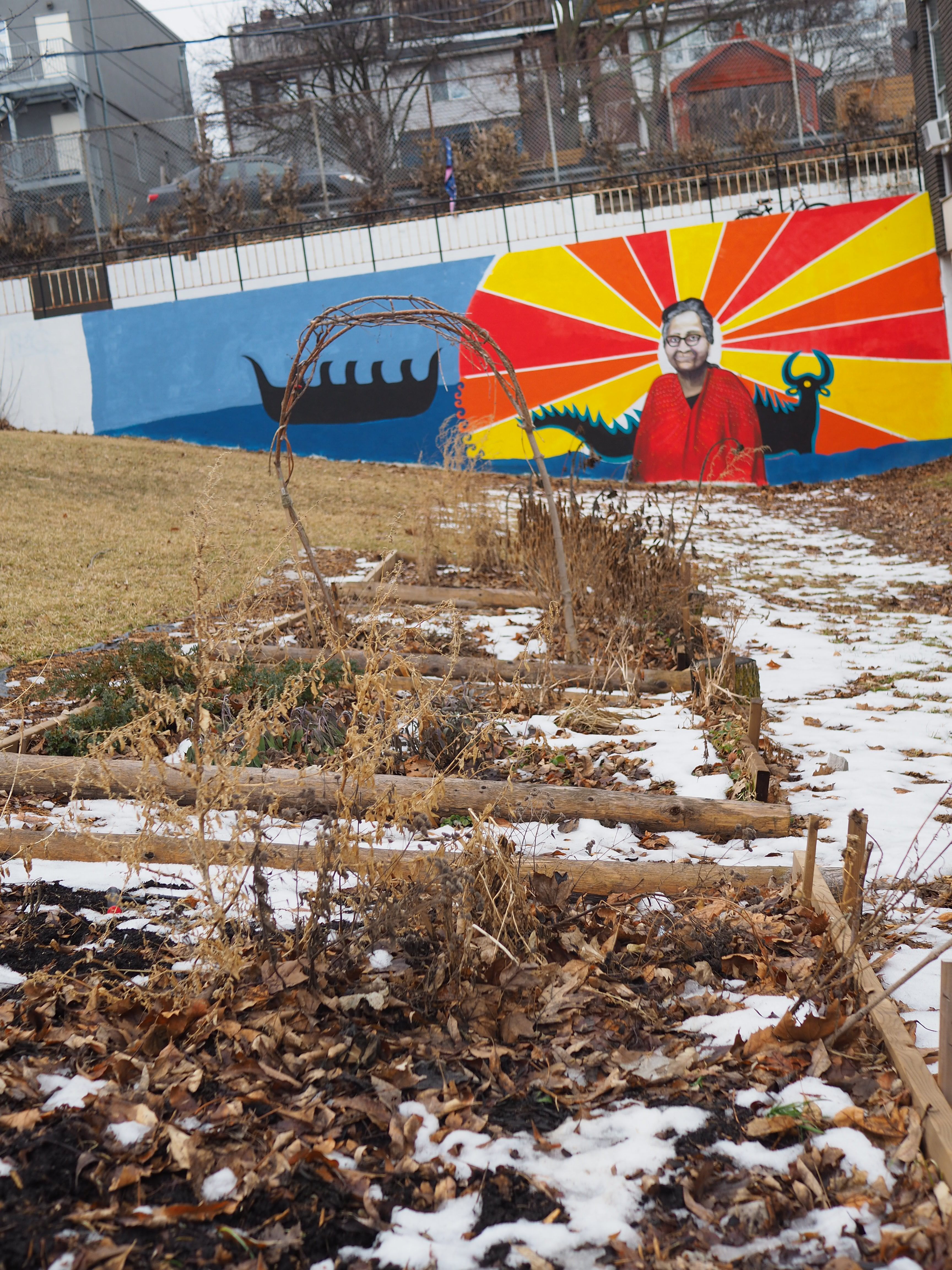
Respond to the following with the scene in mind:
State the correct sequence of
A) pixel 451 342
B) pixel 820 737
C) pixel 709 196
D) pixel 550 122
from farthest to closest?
pixel 550 122 < pixel 709 196 < pixel 451 342 < pixel 820 737

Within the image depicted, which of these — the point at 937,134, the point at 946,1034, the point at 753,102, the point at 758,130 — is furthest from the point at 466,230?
the point at 946,1034

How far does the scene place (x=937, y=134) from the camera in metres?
14.9

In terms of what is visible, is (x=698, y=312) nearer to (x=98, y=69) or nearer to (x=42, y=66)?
(x=98, y=69)

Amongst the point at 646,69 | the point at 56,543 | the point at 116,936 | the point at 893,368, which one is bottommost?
the point at 116,936

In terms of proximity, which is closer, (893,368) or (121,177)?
(893,368)

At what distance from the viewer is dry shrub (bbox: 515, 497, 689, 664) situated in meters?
6.86

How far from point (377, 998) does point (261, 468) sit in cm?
1337

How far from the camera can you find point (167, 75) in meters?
31.6

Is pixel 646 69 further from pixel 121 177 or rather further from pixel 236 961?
pixel 236 961

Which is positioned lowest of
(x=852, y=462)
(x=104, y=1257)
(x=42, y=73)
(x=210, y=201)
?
(x=104, y=1257)

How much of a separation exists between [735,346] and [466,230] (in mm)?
4971

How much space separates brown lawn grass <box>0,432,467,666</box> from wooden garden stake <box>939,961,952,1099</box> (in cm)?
226

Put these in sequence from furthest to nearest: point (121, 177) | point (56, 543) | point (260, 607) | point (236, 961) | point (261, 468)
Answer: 1. point (121, 177)
2. point (261, 468)
3. point (56, 543)
4. point (260, 607)
5. point (236, 961)

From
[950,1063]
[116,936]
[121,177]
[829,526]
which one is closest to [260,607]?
[116,936]
